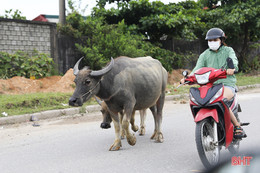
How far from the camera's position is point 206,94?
443cm

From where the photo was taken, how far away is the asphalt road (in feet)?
15.7

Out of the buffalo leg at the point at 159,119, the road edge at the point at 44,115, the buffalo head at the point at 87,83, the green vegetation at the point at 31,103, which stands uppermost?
the buffalo head at the point at 87,83

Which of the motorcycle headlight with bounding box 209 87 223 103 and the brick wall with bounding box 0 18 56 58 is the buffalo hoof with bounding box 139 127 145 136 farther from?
the brick wall with bounding box 0 18 56 58

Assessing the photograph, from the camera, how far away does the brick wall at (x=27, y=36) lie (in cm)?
1330

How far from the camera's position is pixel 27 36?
13930mm

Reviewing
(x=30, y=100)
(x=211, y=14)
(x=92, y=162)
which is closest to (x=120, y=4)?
(x=211, y=14)

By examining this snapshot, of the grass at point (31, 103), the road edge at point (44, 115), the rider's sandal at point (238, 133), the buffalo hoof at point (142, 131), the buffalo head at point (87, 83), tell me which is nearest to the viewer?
the rider's sandal at point (238, 133)

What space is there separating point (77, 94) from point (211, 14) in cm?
1536

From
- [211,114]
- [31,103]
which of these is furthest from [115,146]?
[31,103]

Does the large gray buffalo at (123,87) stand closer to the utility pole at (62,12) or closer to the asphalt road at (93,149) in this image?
the asphalt road at (93,149)

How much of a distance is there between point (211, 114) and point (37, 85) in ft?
31.1

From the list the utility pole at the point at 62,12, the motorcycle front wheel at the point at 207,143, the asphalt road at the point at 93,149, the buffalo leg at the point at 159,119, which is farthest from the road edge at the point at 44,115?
the utility pole at the point at 62,12

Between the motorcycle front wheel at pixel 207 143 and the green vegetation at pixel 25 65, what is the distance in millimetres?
9712

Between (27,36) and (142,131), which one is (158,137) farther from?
(27,36)
